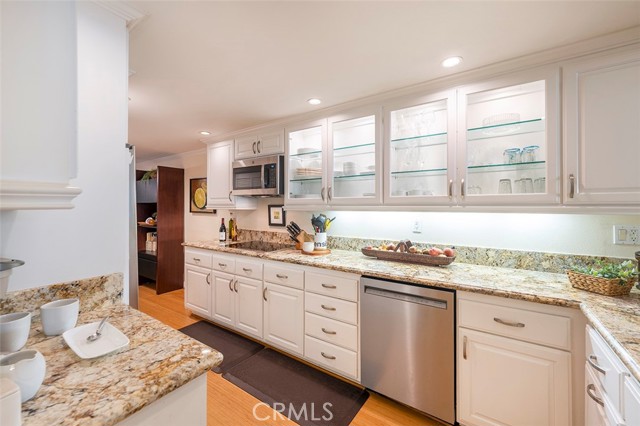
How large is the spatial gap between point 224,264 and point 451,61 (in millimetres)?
2625

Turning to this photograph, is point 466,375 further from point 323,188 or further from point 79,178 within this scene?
point 79,178

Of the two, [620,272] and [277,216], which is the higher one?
[277,216]

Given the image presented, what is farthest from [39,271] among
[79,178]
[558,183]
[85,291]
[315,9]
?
[558,183]

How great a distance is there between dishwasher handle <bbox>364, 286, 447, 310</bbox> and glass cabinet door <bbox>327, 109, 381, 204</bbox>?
81cm

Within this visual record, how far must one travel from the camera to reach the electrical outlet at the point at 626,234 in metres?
1.59

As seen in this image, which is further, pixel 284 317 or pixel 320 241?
pixel 320 241

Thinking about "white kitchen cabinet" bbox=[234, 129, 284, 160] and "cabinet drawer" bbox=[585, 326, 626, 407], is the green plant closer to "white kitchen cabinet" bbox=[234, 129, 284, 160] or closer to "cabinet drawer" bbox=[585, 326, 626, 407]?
"cabinet drawer" bbox=[585, 326, 626, 407]

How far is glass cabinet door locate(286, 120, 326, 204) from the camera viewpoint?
8.62 feet

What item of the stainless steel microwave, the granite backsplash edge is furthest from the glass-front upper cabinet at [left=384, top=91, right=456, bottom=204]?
the stainless steel microwave

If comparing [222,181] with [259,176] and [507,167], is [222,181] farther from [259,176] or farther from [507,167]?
[507,167]

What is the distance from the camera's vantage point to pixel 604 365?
3.52 feet

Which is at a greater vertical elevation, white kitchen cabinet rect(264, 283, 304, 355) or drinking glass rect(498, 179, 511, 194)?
drinking glass rect(498, 179, 511, 194)

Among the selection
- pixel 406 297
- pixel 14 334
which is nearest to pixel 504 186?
pixel 406 297

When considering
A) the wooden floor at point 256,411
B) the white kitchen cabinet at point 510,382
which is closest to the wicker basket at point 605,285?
the white kitchen cabinet at point 510,382
